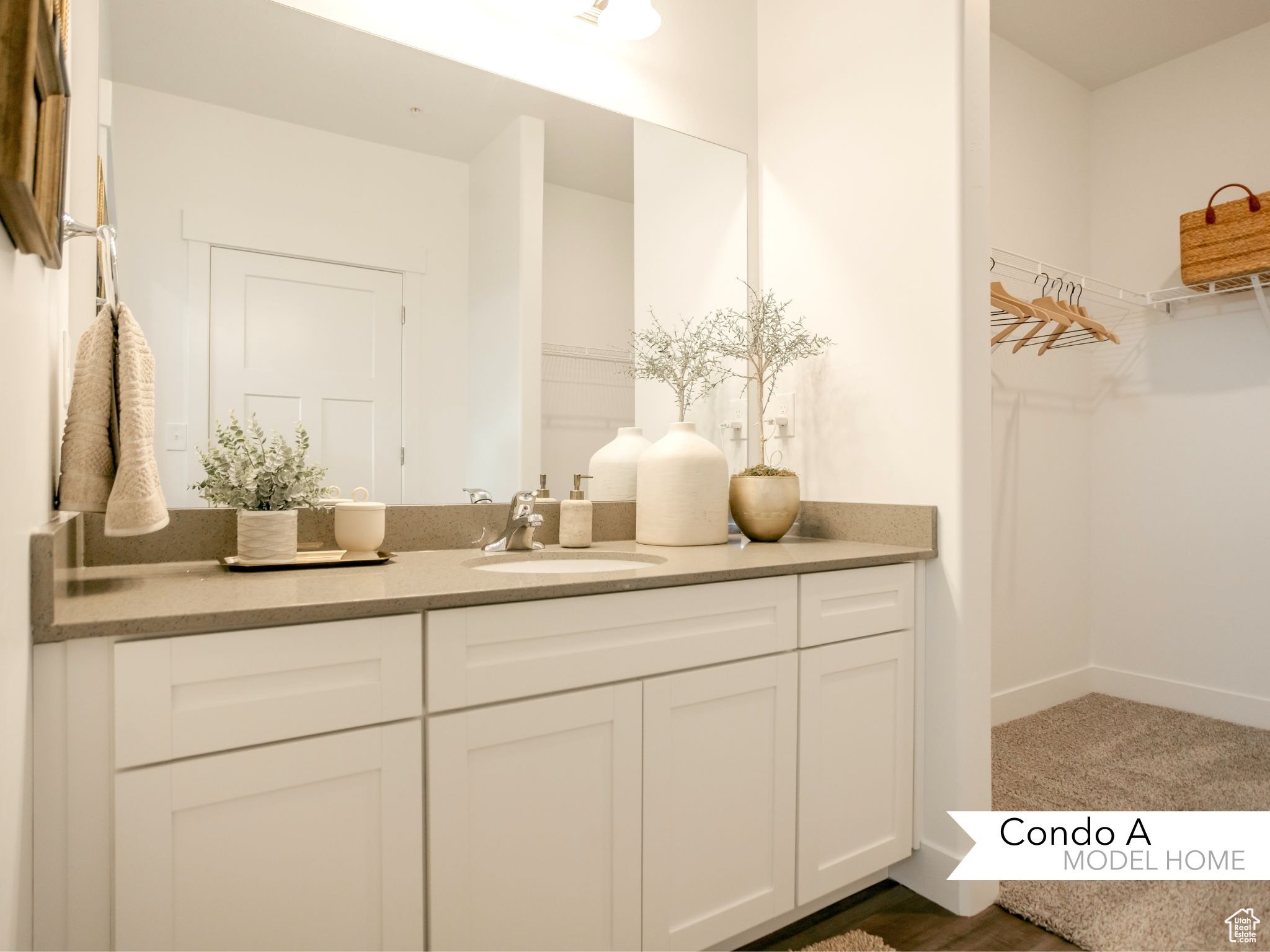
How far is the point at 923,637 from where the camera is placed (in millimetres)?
1738

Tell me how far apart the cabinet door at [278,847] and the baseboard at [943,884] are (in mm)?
1190

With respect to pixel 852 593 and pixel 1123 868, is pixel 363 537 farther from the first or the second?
pixel 1123 868

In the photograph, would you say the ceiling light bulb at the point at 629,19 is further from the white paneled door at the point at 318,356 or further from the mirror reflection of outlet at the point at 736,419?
the mirror reflection of outlet at the point at 736,419

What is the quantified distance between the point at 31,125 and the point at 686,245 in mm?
1785

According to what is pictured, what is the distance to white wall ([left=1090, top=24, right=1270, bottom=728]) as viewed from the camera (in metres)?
2.73

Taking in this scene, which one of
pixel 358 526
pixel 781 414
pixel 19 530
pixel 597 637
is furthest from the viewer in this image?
pixel 781 414

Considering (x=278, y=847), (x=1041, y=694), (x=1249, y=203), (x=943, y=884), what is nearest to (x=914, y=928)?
(x=943, y=884)

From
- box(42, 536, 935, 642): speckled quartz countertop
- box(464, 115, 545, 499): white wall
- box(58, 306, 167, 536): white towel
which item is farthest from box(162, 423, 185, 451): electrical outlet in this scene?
box(464, 115, 545, 499): white wall

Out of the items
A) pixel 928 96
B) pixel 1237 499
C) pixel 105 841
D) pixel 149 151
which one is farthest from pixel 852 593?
pixel 1237 499

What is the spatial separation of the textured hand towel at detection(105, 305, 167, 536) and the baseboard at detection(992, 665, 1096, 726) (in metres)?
2.75

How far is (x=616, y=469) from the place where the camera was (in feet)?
6.66

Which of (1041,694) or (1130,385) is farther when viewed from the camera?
(1130,385)

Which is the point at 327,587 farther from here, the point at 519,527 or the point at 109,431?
the point at 519,527

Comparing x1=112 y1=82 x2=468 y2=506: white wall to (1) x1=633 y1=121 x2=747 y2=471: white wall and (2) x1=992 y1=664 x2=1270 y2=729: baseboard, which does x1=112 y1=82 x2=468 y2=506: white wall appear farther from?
(2) x1=992 y1=664 x2=1270 y2=729: baseboard
